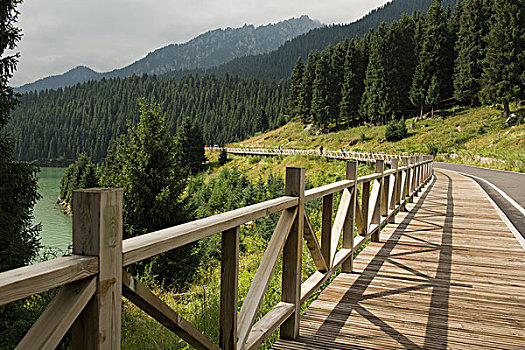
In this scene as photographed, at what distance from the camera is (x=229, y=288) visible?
230 cm

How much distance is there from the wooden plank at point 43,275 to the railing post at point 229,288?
3.04ft

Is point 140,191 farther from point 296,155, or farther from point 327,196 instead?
point 296,155

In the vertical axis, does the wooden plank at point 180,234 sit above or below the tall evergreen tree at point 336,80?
below

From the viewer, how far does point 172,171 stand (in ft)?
60.2

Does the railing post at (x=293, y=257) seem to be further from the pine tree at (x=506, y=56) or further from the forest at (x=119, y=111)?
the forest at (x=119, y=111)

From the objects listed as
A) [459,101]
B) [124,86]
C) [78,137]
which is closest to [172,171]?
[459,101]

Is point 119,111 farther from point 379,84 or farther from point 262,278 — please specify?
point 262,278

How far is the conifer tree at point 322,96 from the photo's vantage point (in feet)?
210

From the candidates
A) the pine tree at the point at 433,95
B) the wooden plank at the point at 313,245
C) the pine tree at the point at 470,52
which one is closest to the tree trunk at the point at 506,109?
the pine tree at the point at 470,52

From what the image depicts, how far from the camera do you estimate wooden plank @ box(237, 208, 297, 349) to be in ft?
8.32

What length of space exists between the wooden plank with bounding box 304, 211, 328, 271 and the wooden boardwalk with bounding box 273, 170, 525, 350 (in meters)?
0.39

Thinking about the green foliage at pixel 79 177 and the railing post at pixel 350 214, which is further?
the green foliage at pixel 79 177

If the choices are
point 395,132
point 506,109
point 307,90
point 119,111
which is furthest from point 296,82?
point 119,111

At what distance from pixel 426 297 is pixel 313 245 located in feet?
4.76
